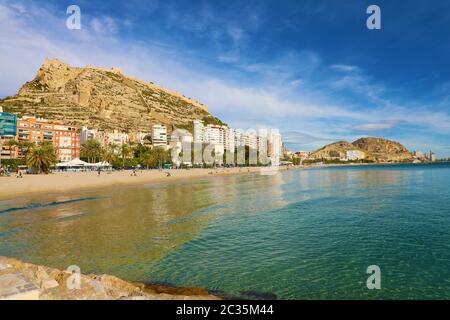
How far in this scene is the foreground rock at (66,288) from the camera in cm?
768

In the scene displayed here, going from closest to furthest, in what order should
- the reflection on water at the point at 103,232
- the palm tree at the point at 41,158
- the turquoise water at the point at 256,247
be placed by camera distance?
the turquoise water at the point at 256,247 < the reflection on water at the point at 103,232 < the palm tree at the point at 41,158

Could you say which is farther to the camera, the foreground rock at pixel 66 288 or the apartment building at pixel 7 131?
the apartment building at pixel 7 131

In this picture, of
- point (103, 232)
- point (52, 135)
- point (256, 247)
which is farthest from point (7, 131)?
point (256, 247)

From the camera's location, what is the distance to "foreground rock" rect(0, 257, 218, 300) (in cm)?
768

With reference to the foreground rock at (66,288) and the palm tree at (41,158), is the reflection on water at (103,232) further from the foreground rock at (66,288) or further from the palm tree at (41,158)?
the palm tree at (41,158)

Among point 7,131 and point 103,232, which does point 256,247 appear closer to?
point 103,232

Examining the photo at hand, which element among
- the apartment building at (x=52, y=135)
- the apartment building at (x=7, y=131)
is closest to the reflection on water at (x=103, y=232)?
the apartment building at (x=7, y=131)

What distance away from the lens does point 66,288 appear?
923 cm

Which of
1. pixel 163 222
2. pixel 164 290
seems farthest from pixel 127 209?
pixel 164 290

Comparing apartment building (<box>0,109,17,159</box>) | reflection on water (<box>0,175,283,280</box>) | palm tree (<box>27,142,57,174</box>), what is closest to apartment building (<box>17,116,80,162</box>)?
apartment building (<box>0,109,17,159</box>)
